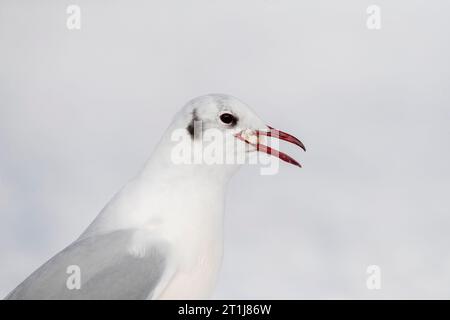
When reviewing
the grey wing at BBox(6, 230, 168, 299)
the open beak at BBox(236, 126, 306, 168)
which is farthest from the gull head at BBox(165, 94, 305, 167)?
the grey wing at BBox(6, 230, 168, 299)

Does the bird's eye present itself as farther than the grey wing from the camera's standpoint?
Yes

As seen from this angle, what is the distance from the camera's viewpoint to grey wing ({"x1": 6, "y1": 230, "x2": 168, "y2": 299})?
9.29 feet

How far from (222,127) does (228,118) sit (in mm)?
48

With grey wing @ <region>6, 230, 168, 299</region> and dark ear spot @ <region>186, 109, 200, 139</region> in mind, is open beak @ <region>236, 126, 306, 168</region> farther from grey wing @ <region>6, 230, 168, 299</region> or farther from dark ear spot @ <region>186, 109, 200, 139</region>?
grey wing @ <region>6, 230, 168, 299</region>

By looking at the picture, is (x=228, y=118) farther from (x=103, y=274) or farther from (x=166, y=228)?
(x=103, y=274)

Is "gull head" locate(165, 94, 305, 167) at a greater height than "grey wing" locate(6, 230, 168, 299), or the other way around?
"gull head" locate(165, 94, 305, 167)

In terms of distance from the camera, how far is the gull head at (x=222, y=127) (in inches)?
123

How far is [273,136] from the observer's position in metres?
3.28

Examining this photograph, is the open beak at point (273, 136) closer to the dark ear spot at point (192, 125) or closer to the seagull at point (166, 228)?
the seagull at point (166, 228)

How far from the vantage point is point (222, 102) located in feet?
10.4
